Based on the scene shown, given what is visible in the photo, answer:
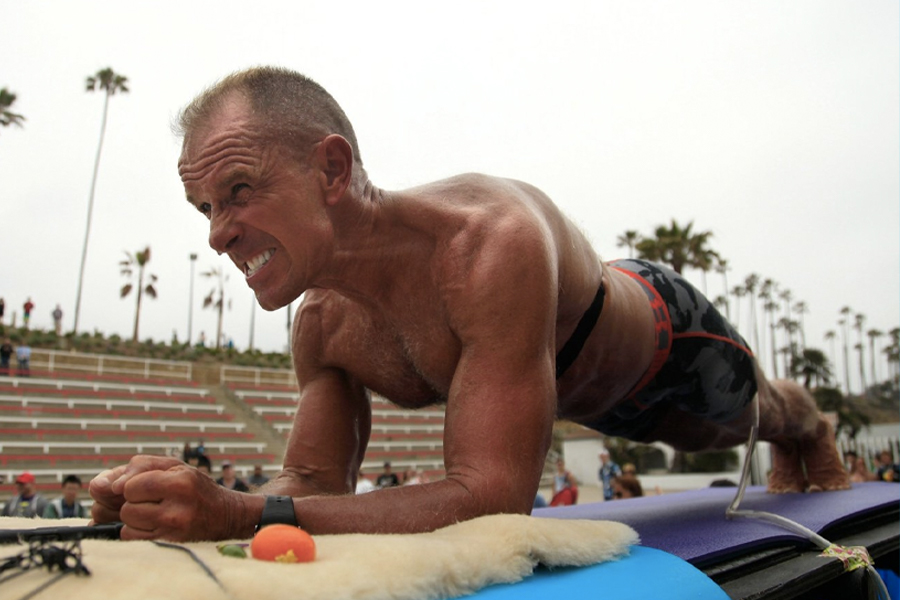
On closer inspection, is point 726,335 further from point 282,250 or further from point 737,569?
point 282,250

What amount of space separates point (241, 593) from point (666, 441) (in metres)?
2.64

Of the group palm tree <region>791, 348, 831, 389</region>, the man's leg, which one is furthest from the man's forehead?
palm tree <region>791, 348, 831, 389</region>

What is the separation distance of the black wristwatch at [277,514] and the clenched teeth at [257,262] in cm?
51

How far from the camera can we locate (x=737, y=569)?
4.99 feet

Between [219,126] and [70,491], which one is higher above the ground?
[219,126]

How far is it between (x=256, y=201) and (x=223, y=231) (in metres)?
0.10

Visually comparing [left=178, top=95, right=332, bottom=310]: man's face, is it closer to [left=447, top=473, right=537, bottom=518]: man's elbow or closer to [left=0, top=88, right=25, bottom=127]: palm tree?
[left=447, top=473, right=537, bottom=518]: man's elbow

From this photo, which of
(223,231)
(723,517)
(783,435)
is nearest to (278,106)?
(223,231)

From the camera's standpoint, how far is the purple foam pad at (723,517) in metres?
1.63

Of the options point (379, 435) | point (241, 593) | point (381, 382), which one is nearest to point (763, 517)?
point (381, 382)

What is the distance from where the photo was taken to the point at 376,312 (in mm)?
1761

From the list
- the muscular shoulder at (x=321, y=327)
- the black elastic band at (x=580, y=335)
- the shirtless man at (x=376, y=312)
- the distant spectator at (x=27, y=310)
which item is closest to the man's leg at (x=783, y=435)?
the shirtless man at (x=376, y=312)

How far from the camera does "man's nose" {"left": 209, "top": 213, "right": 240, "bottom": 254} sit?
1423mm

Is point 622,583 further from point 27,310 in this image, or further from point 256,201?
point 27,310
